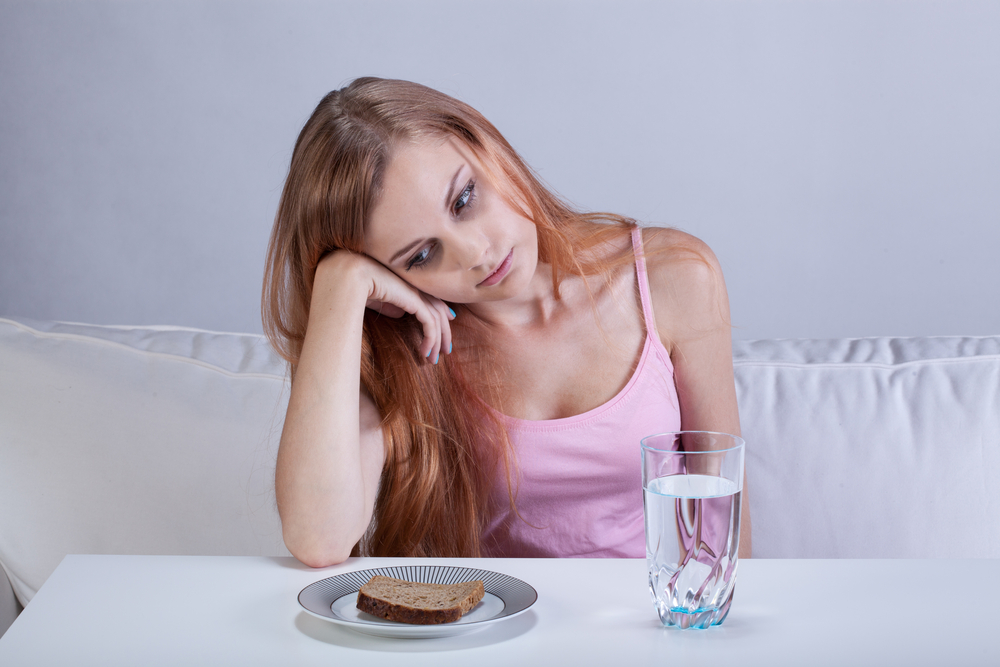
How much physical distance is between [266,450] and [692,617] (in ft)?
3.06

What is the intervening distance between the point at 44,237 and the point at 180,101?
1.53 feet

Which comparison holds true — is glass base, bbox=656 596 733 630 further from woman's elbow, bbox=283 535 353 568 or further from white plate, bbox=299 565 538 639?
woman's elbow, bbox=283 535 353 568

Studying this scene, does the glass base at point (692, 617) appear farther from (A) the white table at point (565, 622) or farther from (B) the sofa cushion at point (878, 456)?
(B) the sofa cushion at point (878, 456)

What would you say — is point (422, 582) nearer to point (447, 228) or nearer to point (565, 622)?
point (565, 622)

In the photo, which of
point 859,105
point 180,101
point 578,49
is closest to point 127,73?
point 180,101

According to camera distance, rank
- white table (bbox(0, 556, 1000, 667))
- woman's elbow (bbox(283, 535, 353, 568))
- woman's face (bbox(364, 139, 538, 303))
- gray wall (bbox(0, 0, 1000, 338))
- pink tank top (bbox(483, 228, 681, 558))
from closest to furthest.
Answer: white table (bbox(0, 556, 1000, 667)) < woman's elbow (bbox(283, 535, 353, 568)) < woman's face (bbox(364, 139, 538, 303)) < pink tank top (bbox(483, 228, 681, 558)) < gray wall (bbox(0, 0, 1000, 338))

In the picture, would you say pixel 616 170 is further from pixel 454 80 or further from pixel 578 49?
pixel 454 80

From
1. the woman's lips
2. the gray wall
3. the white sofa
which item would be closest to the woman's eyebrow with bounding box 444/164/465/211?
the woman's lips

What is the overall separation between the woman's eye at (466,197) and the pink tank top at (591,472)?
312 mm

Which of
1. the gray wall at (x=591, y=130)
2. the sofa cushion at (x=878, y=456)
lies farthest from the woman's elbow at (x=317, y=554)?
the gray wall at (x=591, y=130)

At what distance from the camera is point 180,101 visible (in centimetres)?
209

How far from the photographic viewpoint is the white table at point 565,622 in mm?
603

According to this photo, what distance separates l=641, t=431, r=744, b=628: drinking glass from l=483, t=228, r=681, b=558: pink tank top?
56cm

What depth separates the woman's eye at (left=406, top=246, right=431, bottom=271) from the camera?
1094mm
